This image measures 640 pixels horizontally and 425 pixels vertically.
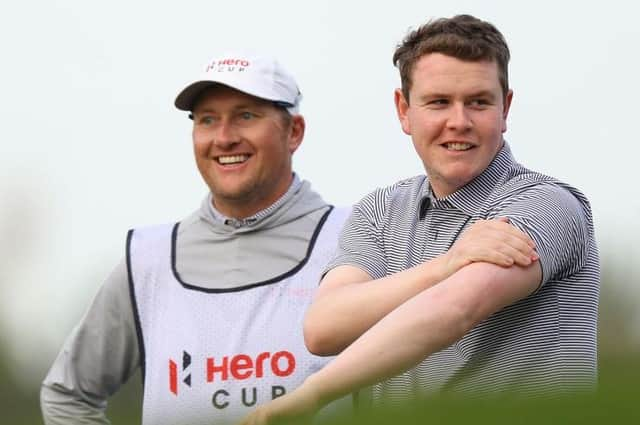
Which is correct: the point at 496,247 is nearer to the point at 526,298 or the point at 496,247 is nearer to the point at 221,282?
the point at 526,298

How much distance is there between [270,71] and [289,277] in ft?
2.75

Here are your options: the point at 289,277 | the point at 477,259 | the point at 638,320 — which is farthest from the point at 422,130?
the point at 289,277

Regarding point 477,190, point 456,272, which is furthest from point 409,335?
point 477,190

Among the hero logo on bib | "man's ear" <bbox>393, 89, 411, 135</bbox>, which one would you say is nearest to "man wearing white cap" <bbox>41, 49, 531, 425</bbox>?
the hero logo on bib

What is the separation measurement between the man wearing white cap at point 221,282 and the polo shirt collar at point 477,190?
1.68 metres

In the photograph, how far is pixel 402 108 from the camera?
15.8 ft

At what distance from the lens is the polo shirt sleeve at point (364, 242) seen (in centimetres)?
466

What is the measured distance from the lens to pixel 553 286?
4.36 m

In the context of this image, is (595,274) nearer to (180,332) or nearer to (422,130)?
(422,130)

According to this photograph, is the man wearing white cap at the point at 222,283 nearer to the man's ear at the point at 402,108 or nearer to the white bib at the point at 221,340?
the white bib at the point at 221,340

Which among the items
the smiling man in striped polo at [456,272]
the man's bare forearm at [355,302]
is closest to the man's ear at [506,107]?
the smiling man in striped polo at [456,272]

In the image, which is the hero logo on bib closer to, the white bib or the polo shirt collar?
the white bib

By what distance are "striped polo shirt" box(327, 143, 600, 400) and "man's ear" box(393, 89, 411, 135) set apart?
22 cm

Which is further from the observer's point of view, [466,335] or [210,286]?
[210,286]
